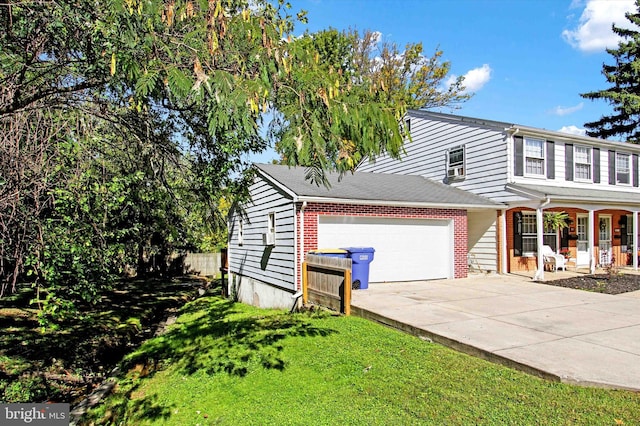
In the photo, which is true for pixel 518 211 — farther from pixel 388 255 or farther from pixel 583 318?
pixel 583 318

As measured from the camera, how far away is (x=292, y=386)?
474cm

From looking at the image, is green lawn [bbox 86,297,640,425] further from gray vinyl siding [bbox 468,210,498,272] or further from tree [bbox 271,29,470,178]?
gray vinyl siding [bbox 468,210,498,272]

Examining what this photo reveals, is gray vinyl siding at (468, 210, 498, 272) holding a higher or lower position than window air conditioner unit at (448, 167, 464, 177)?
lower

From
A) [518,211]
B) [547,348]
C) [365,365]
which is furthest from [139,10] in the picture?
[518,211]

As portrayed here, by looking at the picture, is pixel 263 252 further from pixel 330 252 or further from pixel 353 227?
pixel 330 252

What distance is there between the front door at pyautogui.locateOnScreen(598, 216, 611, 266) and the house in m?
0.04

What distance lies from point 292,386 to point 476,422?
209 centimetres

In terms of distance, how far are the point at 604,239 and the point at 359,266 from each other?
496 inches

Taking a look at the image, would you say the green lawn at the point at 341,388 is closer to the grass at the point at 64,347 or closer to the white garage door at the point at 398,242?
the grass at the point at 64,347

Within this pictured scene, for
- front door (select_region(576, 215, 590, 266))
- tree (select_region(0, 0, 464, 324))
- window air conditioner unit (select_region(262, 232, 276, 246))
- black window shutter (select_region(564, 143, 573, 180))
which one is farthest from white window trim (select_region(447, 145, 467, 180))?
tree (select_region(0, 0, 464, 324))

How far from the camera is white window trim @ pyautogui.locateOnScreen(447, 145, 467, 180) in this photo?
611 inches

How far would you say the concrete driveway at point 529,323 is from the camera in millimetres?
4648

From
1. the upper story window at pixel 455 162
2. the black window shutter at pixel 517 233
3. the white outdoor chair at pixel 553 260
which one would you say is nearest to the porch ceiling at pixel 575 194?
the black window shutter at pixel 517 233

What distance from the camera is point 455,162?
15977 mm
